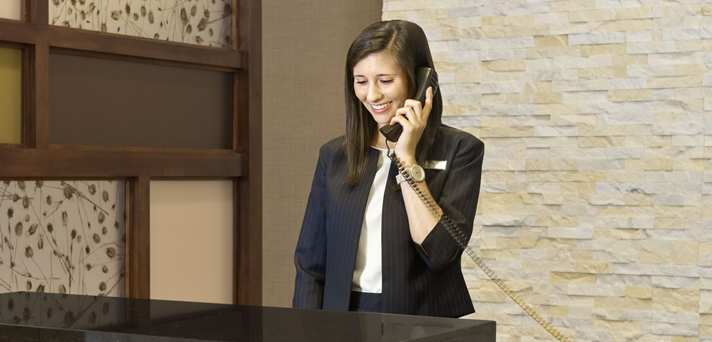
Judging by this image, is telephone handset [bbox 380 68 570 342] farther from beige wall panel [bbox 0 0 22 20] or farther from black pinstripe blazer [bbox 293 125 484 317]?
beige wall panel [bbox 0 0 22 20]

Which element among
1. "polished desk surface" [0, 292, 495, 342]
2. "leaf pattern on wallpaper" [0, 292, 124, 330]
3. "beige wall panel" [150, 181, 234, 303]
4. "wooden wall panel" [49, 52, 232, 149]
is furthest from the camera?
"beige wall panel" [150, 181, 234, 303]

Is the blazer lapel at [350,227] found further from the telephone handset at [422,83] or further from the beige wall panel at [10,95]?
the beige wall panel at [10,95]

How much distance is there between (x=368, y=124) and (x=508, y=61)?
1.83 metres

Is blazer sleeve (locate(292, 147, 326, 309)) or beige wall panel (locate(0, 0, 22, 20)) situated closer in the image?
blazer sleeve (locate(292, 147, 326, 309))

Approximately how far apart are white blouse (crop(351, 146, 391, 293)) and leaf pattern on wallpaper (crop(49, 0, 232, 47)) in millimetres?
1446

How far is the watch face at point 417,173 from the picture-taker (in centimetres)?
216

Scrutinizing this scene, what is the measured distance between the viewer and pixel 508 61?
405 cm

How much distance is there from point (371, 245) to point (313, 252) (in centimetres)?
15

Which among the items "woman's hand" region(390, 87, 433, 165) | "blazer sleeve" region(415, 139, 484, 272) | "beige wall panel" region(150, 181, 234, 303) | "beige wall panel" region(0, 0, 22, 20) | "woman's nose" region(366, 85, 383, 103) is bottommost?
"beige wall panel" region(150, 181, 234, 303)

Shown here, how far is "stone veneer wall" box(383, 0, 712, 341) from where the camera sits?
3795 mm

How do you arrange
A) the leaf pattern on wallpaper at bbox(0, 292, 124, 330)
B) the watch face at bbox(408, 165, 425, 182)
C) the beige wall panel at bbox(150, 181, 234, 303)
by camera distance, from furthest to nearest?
1. the beige wall panel at bbox(150, 181, 234, 303)
2. the watch face at bbox(408, 165, 425, 182)
3. the leaf pattern on wallpaper at bbox(0, 292, 124, 330)

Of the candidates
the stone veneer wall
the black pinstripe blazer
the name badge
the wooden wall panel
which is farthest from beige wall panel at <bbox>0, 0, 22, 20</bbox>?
the stone veneer wall

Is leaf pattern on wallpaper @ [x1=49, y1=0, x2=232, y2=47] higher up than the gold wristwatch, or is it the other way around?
leaf pattern on wallpaper @ [x1=49, y1=0, x2=232, y2=47]

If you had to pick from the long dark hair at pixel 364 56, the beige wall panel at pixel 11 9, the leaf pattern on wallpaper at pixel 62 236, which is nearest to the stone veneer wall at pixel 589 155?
the leaf pattern on wallpaper at pixel 62 236
